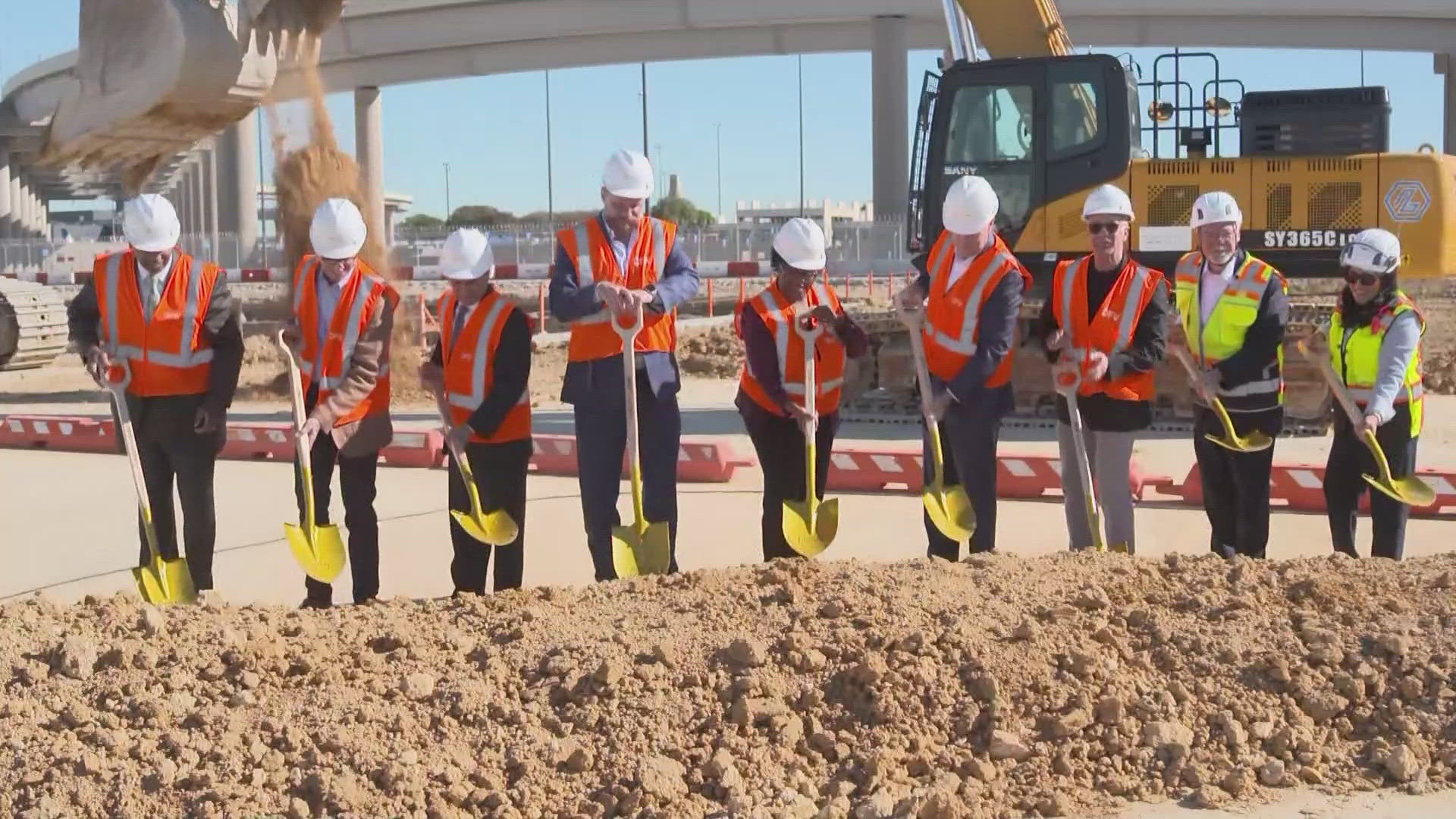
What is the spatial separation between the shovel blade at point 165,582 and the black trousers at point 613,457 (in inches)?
59.4

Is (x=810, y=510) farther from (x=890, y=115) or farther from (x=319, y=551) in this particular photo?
(x=890, y=115)

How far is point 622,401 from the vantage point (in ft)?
20.4

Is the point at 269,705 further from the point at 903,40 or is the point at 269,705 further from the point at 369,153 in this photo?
the point at 369,153

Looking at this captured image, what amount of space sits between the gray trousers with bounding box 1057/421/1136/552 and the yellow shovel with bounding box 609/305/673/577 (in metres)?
1.62

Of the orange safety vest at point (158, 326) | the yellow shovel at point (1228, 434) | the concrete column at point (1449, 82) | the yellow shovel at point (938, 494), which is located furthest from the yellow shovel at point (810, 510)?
the concrete column at point (1449, 82)

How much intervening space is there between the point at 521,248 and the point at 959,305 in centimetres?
3073

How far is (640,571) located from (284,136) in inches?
350

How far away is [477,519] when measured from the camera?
19.8ft

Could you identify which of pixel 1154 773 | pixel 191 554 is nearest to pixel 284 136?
pixel 191 554

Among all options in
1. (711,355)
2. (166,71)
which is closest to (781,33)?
(711,355)

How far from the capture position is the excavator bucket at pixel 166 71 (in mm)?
8781

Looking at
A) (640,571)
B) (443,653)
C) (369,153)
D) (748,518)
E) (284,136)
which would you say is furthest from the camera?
(369,153)

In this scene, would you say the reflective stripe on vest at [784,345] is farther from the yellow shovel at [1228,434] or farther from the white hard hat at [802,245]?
the yellow shovel at [1228,434]

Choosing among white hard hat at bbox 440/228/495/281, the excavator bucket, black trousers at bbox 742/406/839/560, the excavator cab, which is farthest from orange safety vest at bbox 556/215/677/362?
the excavator cab
